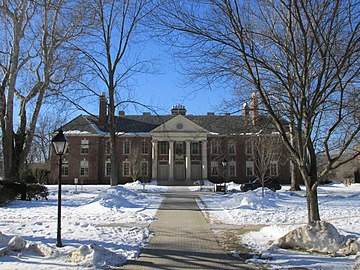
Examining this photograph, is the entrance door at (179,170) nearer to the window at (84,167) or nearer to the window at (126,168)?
the window at (126,168)

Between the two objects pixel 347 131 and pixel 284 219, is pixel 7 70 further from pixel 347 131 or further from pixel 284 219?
pixel 347 131

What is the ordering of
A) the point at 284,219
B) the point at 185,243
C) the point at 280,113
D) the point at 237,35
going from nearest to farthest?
the point at 237,35 → the point at 185,243 → the point at 280,113 → the point at 284,219

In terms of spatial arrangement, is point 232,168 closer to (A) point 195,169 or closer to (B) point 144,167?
(A) point 195,169

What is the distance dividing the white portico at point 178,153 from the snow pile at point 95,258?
41.8m

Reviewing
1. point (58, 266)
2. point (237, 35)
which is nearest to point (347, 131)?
point (237, 35)

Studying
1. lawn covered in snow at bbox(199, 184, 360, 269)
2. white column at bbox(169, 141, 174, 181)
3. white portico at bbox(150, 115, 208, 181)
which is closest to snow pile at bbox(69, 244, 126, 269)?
lawn covered in snow at bbox(199, 184, 360, 269)

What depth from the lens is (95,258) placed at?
7195mm

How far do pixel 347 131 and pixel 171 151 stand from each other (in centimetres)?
4106

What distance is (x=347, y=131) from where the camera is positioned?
32.2 feet

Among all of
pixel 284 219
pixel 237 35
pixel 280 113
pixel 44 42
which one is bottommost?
pixel 284 219

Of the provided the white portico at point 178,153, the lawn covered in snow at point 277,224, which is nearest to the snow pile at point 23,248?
the lawn covered in snow at point 277,224

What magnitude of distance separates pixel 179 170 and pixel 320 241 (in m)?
44.2

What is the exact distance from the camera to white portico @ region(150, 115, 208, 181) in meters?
50.4

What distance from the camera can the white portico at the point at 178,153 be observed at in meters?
50.4
